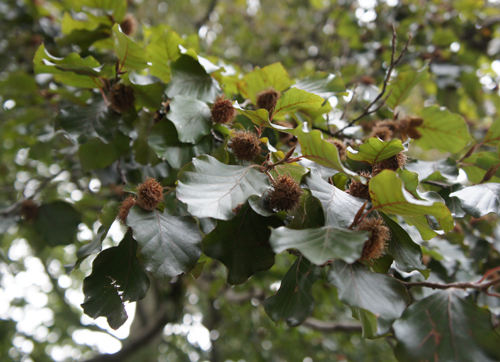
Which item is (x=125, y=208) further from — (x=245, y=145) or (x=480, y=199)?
(x=480, y=199)

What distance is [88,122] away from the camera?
3.74 feet

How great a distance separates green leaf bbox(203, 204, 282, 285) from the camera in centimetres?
79

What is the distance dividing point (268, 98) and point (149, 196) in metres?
0.53

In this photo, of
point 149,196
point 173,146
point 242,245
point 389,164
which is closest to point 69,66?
point 173,146

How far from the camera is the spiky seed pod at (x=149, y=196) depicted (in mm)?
871

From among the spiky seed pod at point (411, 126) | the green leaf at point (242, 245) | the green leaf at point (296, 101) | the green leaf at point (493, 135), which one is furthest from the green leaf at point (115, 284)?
the green leaf at point (493, 135)

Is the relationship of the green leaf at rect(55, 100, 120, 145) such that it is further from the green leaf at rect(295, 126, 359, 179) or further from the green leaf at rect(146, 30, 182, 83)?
the green leaf at rect(295, 126, 359, 179)

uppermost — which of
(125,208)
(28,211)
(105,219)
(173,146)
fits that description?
(173,146)

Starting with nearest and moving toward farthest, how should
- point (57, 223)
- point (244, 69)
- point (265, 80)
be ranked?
point (265, 80) < point (57, 223) < point (244, 69)

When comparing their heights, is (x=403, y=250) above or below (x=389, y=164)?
below

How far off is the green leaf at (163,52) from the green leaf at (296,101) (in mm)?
519

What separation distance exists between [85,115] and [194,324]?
9.84 feet

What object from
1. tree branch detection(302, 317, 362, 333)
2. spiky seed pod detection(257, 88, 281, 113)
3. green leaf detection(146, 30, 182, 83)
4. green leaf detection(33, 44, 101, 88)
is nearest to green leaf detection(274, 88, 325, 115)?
spiky seed pod detection(257, 88, 281, 113)

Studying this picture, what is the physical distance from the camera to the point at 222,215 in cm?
68
